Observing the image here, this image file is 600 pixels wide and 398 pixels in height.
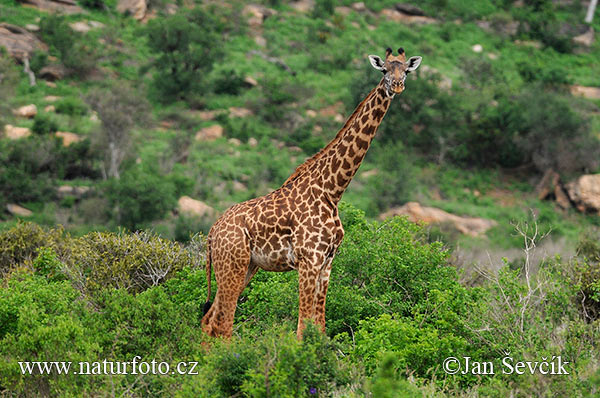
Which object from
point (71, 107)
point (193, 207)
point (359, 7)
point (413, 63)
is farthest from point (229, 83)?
point (413, 63)

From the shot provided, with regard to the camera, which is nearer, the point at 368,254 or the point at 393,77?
the point at 393,77

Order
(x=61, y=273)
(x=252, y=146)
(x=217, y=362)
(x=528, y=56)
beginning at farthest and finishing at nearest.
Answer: (x=528, y=56) < (x=252, y=146) < (x=61, y=273) < (x=217, y=362)

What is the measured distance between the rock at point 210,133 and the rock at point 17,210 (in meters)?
10.9

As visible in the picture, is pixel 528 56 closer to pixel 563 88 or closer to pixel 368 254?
pixel 563 88

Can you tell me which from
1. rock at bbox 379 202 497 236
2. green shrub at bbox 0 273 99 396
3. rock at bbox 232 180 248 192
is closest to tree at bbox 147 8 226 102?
rock at bbox 232 180 248 192

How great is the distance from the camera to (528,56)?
54812 mm

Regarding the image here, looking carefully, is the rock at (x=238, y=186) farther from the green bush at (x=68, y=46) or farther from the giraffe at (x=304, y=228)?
the giraffe at (x=304, y=228)

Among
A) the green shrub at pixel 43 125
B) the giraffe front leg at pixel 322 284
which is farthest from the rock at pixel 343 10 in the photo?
the giraffe front leg at pixel 322 284

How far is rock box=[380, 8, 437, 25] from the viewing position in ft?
194

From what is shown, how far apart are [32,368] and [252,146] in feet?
110

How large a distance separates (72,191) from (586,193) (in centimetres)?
2454

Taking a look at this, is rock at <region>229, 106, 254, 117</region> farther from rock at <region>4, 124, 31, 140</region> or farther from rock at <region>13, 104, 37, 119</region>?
rock at <region>4, 124, 31, 140</region>

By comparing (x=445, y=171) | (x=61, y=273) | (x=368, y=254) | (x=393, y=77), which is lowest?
(x=445, y=171)

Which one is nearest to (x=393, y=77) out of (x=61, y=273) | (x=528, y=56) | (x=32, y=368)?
(x=32, y=368)
